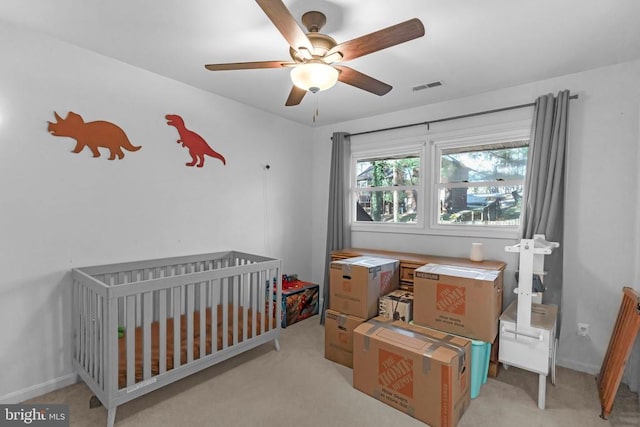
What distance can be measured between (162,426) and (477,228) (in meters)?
2.94

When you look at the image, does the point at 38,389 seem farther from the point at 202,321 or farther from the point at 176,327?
the point at 202,321

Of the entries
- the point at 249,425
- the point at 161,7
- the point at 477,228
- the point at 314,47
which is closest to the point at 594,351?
the point at 477,228

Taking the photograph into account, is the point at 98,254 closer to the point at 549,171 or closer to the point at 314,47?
the point at 314,47

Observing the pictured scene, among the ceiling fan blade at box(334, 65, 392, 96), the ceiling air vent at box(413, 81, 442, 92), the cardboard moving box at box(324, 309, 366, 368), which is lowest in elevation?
the cardboard moving box at box(324, 309, 366, 368)

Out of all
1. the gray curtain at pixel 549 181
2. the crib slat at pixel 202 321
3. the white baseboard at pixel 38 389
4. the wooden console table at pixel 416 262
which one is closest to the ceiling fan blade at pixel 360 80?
the gray curtain at pixel 549 181

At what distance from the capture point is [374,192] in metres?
3.83

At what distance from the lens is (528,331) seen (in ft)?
A: 6.82

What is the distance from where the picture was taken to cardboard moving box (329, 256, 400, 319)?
102 inches

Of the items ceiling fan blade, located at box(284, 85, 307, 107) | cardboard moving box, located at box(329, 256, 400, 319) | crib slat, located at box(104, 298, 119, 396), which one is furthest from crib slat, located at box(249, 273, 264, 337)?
ceiling fan blade, located at box(284, 85, 307, 107)

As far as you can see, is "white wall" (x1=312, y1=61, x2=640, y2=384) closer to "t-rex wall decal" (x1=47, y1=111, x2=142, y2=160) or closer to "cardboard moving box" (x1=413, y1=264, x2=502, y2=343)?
"cardboard moving box" (x1=413, y1=264, x2=502, y2=343)

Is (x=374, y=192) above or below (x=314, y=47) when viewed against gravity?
below

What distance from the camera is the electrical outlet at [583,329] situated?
97.5 inches

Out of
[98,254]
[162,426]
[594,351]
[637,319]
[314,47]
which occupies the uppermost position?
[314,47]

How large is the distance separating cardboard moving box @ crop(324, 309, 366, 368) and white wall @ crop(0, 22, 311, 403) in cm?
136
